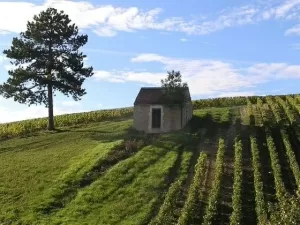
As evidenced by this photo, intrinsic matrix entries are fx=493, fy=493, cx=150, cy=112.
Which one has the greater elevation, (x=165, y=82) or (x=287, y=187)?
(x=165, y=82)

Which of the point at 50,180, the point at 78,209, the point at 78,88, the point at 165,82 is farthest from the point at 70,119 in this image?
the point at 78,209

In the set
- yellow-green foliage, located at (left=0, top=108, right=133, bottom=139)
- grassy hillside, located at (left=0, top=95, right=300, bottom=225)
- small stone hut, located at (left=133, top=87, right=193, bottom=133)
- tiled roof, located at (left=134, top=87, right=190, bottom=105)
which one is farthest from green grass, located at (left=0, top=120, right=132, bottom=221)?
yellow-green foliage, located at (left=0, top=108, right=133, bottom=139)

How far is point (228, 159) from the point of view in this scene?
38.1 meters

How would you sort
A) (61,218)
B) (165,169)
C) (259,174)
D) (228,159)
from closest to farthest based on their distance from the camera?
(61,218) → (259,174) → (165,169) → (228,159)

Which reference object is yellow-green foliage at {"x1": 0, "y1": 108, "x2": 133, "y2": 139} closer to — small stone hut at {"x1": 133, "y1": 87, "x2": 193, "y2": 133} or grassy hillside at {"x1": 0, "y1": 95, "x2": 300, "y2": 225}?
grassy hillside at {"x1": 0, "y1": 95, "x2": 300, "y2": 225}

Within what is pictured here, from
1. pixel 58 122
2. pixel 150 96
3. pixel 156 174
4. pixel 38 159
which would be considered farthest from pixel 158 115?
pixel 156 174

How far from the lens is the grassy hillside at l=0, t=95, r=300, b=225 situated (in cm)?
2808

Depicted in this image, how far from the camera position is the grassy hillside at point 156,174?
2808 cm

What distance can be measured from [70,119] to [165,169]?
27.7 m

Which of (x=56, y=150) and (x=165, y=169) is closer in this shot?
(x=165, y=169)

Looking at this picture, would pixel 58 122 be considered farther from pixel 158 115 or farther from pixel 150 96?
pixel 158 115

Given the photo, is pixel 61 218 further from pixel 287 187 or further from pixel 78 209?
pixel 287 187

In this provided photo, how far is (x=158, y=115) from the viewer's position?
50.6 metres

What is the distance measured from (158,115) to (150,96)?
2648 millimetres
